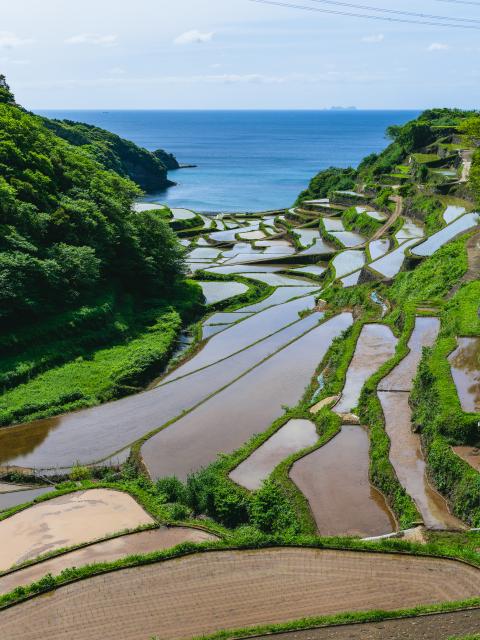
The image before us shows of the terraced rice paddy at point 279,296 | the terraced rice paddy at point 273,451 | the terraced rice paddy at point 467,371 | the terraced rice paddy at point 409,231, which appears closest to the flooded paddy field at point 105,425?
the terraced rice paddy at point 273,451

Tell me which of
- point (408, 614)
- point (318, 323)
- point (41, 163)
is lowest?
point (408, 614)

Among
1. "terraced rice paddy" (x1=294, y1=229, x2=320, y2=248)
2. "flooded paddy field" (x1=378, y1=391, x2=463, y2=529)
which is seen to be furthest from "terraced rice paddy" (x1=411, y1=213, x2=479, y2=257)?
"flooded paddy field" (x1=378, y1=391, x2=463, y2=529)

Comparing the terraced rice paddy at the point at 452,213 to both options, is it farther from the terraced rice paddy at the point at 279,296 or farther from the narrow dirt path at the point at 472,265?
the terraced rice paddy at the point at 279,296

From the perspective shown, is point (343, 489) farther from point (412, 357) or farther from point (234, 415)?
point (412, 357)

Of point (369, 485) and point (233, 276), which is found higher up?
point (233, 276)

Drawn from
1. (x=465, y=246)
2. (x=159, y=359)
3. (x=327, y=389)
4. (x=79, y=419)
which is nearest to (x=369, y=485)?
(x=327, y=389)

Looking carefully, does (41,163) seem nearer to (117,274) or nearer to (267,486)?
(117,274)

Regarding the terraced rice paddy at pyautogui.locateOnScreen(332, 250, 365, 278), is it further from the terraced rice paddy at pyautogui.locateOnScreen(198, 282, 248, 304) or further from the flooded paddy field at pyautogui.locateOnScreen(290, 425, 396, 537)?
the flooded paddy field at pyautogui.locateOnScreen(290, 425, 396, 537)
